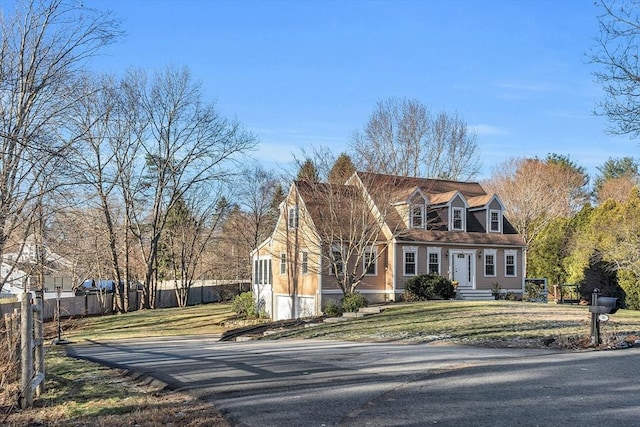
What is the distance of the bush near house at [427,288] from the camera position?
30.9 meters

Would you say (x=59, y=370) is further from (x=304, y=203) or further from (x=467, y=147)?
(x=467, y=147)

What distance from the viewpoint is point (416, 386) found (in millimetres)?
8539

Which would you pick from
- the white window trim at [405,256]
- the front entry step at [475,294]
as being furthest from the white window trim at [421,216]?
the front entry step at [475,294]

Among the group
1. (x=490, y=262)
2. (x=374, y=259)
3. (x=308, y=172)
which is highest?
(x=308, y=172)

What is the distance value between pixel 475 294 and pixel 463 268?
5.01 ft

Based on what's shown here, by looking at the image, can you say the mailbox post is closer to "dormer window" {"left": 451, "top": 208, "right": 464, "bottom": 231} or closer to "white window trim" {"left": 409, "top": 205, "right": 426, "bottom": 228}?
"white window trim" {"left": 409, "top": 205, "right": 426, "bottom": 228}

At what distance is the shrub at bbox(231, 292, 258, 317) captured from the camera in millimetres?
38188

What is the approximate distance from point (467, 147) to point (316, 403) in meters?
47.6

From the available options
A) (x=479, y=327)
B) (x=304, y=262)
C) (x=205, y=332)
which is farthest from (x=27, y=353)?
(x=304, y=262)

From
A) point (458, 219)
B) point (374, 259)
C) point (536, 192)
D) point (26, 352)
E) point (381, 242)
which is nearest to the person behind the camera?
point (26, 352)

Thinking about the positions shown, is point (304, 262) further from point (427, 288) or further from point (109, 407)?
point (109, 407)

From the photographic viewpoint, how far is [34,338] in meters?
8.75

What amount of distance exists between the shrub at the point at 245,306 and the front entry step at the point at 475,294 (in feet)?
40.6

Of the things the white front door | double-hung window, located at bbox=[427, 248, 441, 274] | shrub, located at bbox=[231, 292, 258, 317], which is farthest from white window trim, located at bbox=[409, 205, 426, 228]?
shrub, located at bbox=[231, 292, 258, 317]
